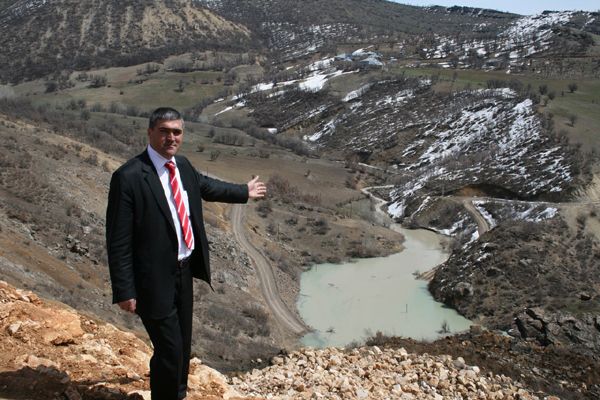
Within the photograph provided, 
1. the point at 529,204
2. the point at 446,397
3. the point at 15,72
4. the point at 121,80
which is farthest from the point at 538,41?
the point at 446,397

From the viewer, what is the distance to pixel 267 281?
27.2m

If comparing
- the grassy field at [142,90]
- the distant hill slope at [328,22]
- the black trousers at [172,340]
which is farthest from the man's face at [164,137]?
the distant hill slope at [328,22]

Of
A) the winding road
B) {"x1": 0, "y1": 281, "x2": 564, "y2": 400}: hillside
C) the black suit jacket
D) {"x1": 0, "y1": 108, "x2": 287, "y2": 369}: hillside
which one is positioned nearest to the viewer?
the black suit jacket

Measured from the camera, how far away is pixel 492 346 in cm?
1223

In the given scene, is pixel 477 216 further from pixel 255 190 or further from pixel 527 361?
pixel 255 190

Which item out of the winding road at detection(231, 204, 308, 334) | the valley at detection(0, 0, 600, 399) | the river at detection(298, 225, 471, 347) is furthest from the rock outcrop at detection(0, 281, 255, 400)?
the winding road at detection(231, 204, 308, 334)

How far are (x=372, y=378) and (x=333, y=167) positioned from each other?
164ft

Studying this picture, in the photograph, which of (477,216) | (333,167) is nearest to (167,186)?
(477,216)

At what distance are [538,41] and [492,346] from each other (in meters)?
112

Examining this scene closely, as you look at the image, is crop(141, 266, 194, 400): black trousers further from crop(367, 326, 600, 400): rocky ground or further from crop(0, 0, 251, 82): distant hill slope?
crop(0, 0, 251, 82): distant hill slope

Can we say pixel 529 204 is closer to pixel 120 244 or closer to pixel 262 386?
pixel 262 386

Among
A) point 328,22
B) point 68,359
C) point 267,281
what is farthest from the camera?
point 328,22

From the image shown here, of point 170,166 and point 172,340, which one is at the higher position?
point 170,166

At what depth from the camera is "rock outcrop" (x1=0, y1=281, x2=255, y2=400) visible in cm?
471
